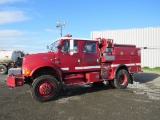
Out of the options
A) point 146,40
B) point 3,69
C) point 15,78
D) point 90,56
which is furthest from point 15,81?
point 146,40

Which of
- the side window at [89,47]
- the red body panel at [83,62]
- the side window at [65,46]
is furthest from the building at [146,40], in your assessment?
the side window at [65,46]

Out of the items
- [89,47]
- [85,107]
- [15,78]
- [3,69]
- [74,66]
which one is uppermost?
[89,47]

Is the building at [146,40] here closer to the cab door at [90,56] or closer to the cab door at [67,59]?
the cab door at [90,56]

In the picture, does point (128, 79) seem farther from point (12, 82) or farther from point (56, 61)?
point (12, 82)

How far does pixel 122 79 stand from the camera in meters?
11.8

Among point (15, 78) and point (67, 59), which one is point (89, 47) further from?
point (15, 78)

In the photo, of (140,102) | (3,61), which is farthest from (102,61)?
(3,61)

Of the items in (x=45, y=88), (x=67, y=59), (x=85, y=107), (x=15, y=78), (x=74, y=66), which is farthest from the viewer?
(x=74, y=66)

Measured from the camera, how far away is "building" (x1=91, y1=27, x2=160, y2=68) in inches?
1120

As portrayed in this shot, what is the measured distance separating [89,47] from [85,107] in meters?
3.62

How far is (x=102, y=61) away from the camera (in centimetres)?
1098

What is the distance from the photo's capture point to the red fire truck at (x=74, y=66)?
8.96 m

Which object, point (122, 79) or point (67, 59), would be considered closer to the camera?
point (67, 59)

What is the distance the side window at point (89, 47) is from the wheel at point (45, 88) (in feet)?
7.41
